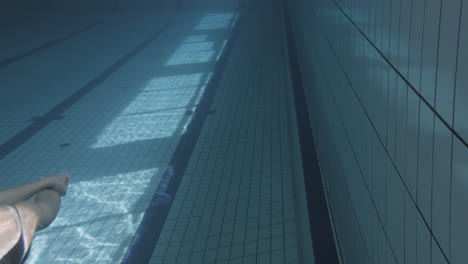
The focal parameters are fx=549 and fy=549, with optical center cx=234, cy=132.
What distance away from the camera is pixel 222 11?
49.0ft

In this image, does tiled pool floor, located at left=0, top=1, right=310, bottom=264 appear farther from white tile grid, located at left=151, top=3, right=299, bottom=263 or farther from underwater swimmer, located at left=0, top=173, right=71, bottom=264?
underwater swimmer, located at left=0, top=173, right=71, bottom=264

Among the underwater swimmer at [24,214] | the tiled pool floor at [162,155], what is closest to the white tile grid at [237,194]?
the tiled pool floor at [162,155]

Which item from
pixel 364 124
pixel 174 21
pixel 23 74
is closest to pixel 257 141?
pixel 364 124

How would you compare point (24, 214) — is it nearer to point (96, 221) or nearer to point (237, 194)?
point (96, 221)

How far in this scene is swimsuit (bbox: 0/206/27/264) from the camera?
911 mm

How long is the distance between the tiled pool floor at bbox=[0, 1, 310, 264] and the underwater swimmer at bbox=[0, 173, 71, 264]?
2120 millimetres

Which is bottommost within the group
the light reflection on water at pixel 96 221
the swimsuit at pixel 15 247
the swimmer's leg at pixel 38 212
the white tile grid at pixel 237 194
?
the light reflection on water at pixel 96 221

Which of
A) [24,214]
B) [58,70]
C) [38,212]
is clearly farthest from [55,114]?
[24,214]

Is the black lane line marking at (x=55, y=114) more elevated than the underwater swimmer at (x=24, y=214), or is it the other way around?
the underwater swimmer at (x=24, y=214)

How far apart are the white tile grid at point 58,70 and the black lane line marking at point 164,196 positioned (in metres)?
2.01

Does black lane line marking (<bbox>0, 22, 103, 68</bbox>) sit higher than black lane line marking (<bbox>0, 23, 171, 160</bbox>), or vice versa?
black lane line marking (<bbox>0, 22, 103, 68</bbox>)

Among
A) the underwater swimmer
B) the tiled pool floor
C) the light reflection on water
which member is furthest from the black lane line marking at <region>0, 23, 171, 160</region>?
the underwater swimmer

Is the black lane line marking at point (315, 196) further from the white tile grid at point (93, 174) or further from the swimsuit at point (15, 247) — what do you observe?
the swimsuit at point (15, 247)

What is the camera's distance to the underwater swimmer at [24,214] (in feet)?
3.01
